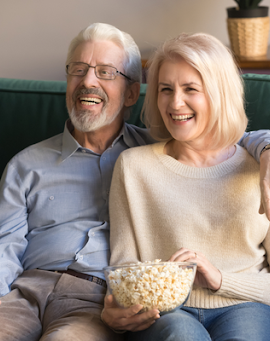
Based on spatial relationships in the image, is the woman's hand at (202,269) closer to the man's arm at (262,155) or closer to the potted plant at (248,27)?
the man's arm at (262,155)

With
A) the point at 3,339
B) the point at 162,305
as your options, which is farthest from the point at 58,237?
the point at 162,305

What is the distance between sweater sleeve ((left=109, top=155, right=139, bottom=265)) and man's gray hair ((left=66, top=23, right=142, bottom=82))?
436mm

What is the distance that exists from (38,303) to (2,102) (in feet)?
3.00

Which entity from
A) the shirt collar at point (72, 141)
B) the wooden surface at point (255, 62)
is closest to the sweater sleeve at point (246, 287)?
the shirt collar at point (72, 141)

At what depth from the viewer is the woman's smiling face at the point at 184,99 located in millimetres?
1354

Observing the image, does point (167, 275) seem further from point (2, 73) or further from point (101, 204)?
point (2, 73)

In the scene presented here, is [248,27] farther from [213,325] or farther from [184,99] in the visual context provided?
[213,325]

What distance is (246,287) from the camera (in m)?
1.28

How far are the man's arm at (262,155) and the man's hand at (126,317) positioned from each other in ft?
1.32

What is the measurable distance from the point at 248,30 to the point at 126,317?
1933 millimetres

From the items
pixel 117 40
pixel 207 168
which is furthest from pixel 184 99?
pixel 117 40

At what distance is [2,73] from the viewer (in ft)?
10.5

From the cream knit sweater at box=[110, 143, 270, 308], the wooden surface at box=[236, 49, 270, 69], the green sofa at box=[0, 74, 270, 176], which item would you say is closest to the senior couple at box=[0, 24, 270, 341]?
the cream knit sweater at box=[110, 143, 270, 308]

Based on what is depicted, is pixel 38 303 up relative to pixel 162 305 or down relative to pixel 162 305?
down
